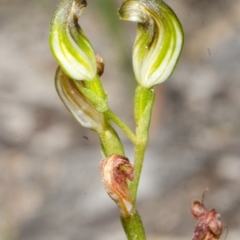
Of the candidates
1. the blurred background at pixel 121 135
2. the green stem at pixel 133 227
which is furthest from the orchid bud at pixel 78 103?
the blurred background at pixel 121 135

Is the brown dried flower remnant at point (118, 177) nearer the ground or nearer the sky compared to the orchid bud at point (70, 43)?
nearer the ground

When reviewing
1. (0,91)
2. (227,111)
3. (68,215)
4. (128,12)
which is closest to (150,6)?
(128,12)

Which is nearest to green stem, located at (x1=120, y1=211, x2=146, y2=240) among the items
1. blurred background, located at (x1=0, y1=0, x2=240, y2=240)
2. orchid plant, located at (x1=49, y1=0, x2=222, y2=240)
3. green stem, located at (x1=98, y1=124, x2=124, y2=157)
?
orchid plant, located at (x1=49, y1=0, x2=222, y2=240)

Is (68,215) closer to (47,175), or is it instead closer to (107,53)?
(47,175)

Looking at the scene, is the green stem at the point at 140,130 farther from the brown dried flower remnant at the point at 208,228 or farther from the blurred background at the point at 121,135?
the blurred background at the point at 121,135

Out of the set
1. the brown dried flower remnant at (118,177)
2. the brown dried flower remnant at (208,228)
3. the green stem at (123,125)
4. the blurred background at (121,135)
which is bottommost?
the blurred background at (121,135)

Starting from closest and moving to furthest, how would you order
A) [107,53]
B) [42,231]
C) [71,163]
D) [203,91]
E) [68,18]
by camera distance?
[68,18] → [42,231] → [71,163] → [203,91] → [107,53]
